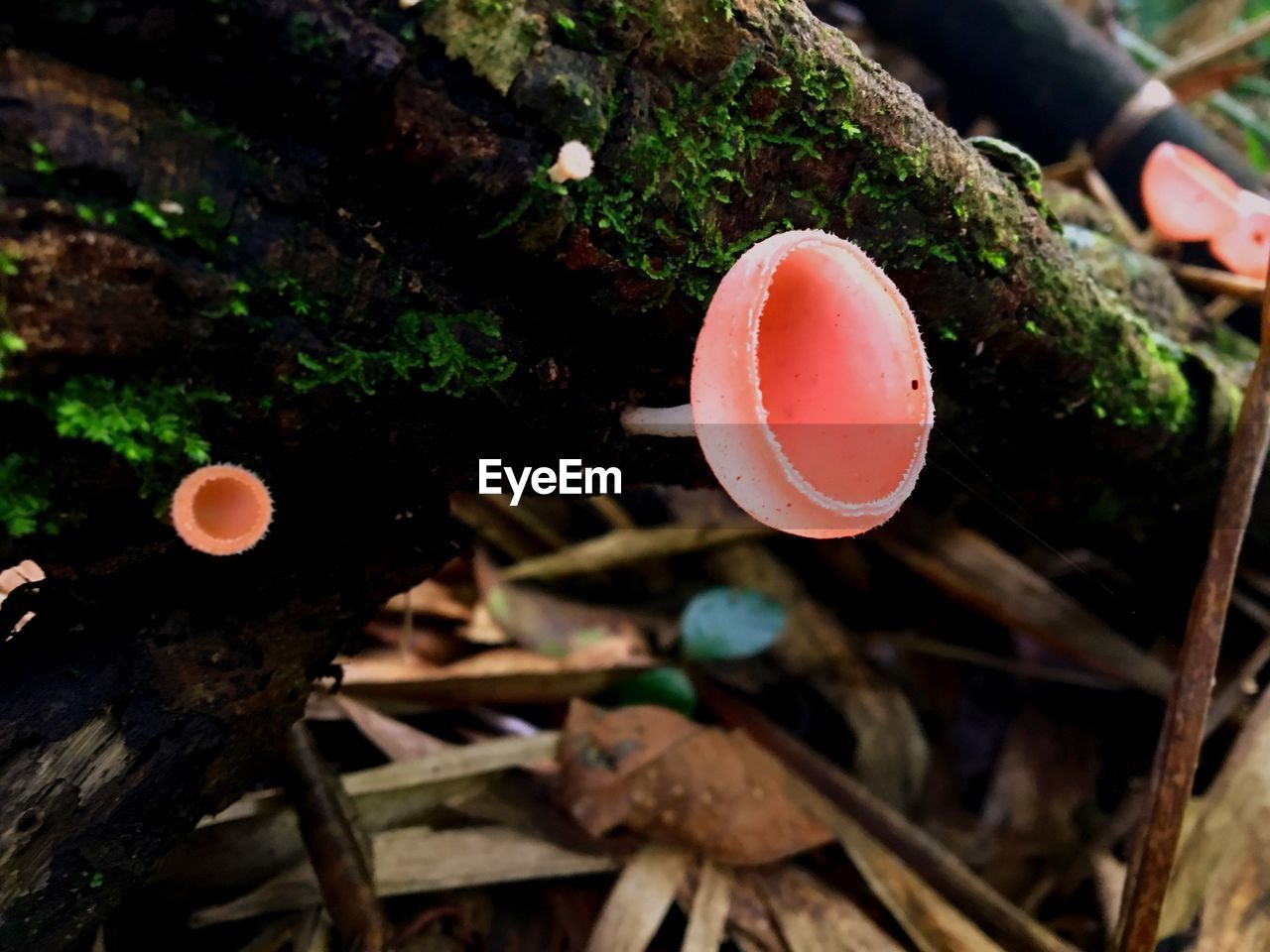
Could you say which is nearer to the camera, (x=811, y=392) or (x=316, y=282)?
(x=316, y=282)

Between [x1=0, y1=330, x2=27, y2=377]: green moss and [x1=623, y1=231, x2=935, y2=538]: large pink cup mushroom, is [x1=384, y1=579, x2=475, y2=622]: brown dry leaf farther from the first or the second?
[x1=0, y1=330, x2=27, y2=377]: green moss

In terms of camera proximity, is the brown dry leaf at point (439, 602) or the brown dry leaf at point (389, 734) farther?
the brown dry leaf at point (439, 602)

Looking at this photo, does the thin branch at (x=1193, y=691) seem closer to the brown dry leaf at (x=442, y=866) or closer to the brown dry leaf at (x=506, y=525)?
the brown dry leaf at (x=442, y=866)

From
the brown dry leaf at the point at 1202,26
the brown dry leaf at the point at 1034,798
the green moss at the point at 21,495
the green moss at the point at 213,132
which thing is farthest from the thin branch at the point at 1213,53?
the green moss at the point at 21,495

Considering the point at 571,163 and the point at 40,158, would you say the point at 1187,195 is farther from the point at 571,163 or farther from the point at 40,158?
the point at 40,158

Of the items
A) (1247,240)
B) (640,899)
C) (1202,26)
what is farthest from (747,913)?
(1202,26)

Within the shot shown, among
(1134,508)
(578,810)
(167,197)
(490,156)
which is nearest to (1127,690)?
(1134,508)
